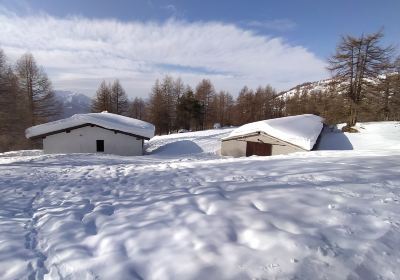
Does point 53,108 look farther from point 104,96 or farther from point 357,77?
point 357,77

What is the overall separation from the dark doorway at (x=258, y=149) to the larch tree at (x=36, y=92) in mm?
29238

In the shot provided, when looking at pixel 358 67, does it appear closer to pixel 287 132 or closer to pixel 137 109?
pixel 287 132

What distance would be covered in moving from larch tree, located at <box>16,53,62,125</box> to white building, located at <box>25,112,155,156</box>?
1601 cm

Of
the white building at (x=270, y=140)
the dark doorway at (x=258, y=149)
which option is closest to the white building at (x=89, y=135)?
the white building at (x=270, y=140)

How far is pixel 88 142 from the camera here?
23047 mm

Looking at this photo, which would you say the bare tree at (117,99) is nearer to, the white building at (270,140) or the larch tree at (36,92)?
the larch tree at (36,92)

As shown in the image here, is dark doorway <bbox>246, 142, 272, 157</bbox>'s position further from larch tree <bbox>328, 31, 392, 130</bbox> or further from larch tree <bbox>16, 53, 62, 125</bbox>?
larch tree <bbox>16, 53, 62, 125</bbox>

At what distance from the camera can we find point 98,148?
76.7ft

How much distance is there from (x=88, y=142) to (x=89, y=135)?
2.03 ft

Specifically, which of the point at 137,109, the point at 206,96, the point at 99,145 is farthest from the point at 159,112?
the point at 99,145

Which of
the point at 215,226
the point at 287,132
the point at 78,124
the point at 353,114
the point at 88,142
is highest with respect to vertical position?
the point at 353,114

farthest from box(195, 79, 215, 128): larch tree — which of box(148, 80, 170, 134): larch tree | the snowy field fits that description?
the snowy field

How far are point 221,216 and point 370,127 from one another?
2906 centimetres

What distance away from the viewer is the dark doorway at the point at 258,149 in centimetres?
2269
